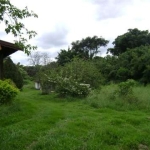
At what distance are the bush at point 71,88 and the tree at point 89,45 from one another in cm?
3185

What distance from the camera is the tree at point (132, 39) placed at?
3497cm

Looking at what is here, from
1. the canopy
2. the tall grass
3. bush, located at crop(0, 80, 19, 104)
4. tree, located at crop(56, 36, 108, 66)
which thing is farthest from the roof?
tree, located at crop(56, 36, 108, 66)

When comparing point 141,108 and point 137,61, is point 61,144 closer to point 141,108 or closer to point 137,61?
point 141,108

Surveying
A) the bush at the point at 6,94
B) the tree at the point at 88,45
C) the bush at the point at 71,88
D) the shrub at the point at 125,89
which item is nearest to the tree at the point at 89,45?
the tree at the point at 88,45

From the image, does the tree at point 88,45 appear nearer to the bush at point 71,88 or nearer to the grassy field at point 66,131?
the bush at point 71,88

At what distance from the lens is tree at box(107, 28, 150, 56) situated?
115ft

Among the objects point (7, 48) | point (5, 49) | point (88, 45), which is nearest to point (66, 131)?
point (7, 48)

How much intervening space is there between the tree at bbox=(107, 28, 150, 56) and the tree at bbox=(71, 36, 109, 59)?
11.6 meters

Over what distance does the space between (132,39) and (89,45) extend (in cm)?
Result: 1408

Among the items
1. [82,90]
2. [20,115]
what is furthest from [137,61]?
[20,115]

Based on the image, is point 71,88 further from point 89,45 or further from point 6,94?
point 89,45

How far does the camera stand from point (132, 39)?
3478 cm

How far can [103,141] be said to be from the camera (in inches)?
241

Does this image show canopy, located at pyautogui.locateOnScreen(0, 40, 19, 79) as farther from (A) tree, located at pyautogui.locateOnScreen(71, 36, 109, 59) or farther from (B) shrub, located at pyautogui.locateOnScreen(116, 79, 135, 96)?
(A) tree, located at pyautogui.locateOnScreen(71, 36, 109, 59)
